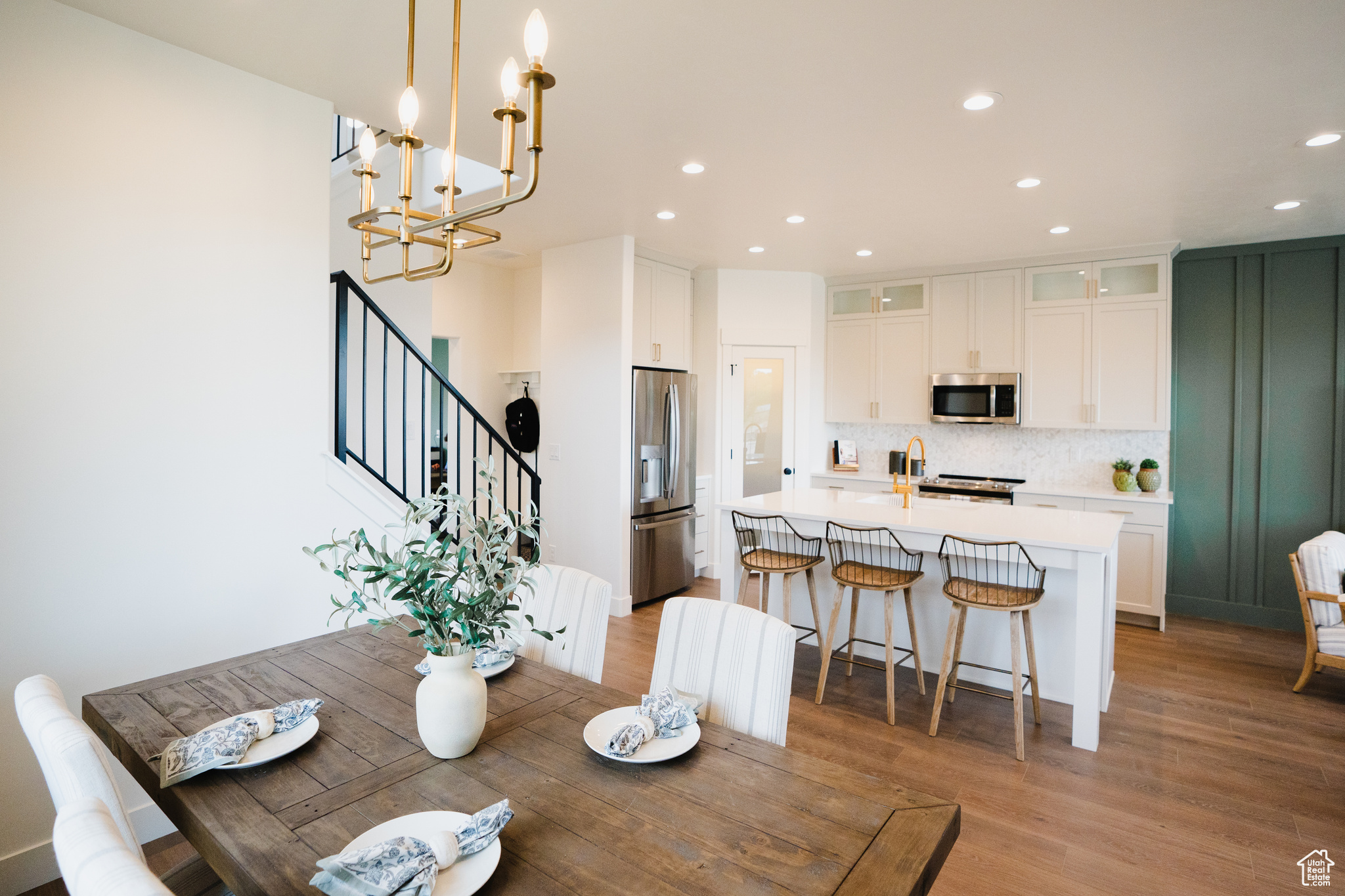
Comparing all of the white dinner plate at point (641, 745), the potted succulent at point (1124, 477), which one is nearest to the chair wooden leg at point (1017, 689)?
the white dinner plate at point (641, 745)

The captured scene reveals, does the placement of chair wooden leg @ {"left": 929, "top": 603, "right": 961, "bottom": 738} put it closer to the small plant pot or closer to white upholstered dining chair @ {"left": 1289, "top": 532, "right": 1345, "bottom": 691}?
white upholstered dining chair @ {"left": 1289, "top": 532, "right": 1345, "bottom": 691}

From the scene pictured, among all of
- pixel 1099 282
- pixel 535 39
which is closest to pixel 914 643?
pixel 535 39

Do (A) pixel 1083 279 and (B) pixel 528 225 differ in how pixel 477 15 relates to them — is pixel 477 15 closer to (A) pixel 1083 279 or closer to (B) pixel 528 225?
(B) pixel 528 225

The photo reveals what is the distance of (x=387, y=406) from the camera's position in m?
4.50

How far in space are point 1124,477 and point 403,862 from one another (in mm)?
5532

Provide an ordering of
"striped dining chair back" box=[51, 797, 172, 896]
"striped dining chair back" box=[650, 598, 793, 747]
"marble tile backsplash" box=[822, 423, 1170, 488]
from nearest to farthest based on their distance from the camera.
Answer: "striped dining chair back" box=[51, 797, 172, 896] < "striped dining chair back" box=[650, 598, 793, 747] < "marble tile backsplash" box=[822, 423, 1170, 488]

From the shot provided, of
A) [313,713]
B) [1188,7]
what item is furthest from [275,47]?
[1188,7]

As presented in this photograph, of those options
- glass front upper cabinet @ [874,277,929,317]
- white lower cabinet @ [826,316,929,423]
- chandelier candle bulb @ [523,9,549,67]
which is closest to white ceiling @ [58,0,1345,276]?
chandelier candle bulb @ [523,9,549,67]

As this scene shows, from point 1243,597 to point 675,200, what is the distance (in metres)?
4.95

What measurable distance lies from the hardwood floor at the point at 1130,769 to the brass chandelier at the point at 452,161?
2.35m

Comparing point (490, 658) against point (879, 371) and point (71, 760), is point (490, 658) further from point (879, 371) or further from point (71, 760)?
point (879, 371)

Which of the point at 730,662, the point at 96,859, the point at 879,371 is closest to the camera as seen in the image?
the point at 96,859

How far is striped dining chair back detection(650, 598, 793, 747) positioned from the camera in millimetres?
1687

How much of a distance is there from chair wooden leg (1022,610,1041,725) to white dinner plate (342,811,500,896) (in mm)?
2718
